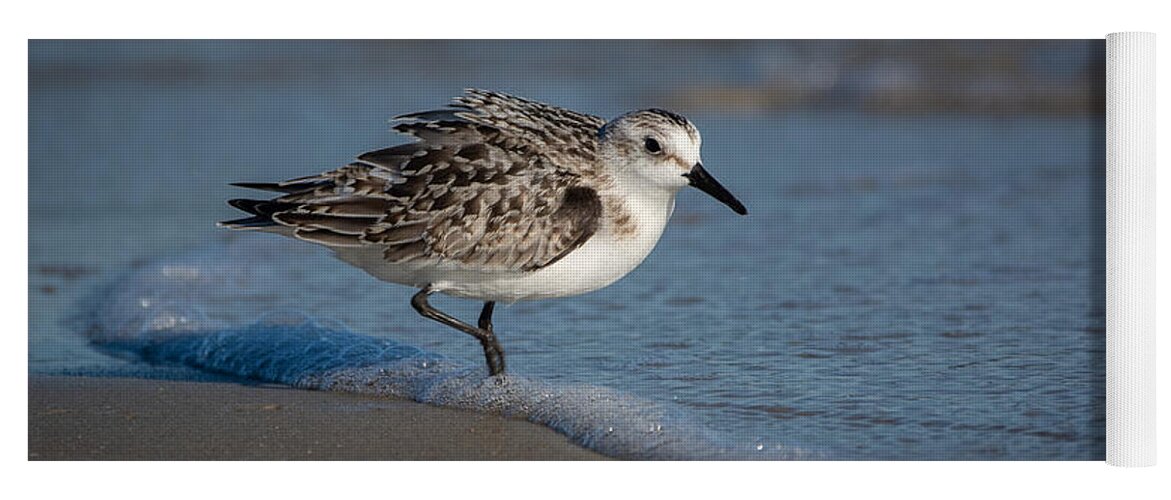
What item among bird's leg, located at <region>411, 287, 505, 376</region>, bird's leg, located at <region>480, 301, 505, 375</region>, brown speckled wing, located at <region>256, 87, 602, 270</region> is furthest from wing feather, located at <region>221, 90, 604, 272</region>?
bird's leg, located at <region>480, 301, 505, 375</region>

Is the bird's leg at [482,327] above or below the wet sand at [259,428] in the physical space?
above

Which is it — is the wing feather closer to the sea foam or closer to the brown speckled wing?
the brown speckled wing

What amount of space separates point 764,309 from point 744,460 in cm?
176

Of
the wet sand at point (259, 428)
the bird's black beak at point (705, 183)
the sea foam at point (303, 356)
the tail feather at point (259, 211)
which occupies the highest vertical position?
the bird's black beak at point (705, 183)

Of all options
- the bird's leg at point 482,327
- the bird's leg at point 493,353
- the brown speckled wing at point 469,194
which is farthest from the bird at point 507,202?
the bird's leg at point 493,353

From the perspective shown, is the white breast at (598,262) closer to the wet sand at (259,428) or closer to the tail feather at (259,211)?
the wet sand at (259,428)

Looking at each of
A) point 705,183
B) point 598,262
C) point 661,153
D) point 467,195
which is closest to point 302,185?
point 467,195

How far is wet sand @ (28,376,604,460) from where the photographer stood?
6125mm

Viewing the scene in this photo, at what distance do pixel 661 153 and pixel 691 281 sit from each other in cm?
200

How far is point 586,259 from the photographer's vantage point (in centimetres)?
630

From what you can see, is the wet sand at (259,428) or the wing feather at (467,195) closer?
the wet sand at (259,428)

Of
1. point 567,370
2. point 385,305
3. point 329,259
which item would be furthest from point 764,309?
point 329,259

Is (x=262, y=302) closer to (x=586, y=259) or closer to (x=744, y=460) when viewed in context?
(x=586, y=259)

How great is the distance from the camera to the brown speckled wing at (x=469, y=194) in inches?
246
